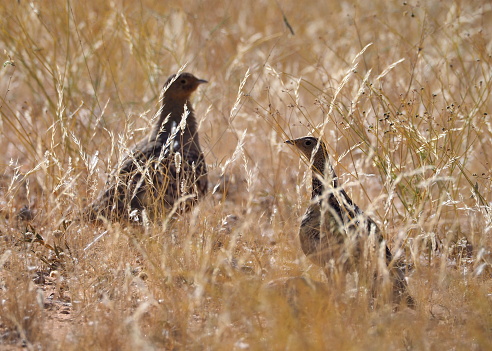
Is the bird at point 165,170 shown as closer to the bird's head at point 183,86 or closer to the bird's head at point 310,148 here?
the bird's head at point 183,86

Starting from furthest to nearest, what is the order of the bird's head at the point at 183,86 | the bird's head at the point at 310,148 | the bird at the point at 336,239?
the bird's head at the point at 183,86, the bird's head at the point at 310,148, the bird at the point at 336,239

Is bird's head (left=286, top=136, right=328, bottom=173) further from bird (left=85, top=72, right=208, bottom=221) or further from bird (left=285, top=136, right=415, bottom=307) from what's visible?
bird (left=85, top=72, right=208, bottom=221)

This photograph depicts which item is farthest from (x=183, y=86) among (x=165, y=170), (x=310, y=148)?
(x=310, y=148)

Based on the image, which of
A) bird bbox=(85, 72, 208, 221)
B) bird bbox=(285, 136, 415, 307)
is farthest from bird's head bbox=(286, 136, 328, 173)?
bird bbox=(85, 72, 208, 221)

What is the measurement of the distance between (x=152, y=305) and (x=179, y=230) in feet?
3.13

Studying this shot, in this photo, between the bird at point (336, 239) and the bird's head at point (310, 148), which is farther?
the bird's head at point (310, 148)

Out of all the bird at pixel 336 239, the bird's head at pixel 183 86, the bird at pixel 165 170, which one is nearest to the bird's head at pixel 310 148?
the bird at pixel 336 239

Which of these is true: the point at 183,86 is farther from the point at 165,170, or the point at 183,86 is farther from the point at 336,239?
the point at 336,239

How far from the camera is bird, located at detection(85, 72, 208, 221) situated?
180 inches

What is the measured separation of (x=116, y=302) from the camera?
142 inches

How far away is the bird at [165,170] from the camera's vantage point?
15.0ft

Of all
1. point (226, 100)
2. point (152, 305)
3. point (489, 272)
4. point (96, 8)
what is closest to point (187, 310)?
→ point (152, 305)

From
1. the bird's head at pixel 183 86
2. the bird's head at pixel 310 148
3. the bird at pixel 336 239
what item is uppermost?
the bird's head at pixel 183 86

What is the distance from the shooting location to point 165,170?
529cm
